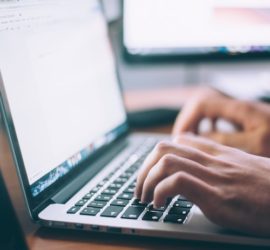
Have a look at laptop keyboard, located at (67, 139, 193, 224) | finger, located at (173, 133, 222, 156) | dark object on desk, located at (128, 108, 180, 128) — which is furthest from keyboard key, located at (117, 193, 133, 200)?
dark object on desk, located at (128, 108, 180, 128)

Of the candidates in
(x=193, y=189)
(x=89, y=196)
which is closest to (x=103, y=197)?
(x=89, y=196)

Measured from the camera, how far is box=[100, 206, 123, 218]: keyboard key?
1.58 ft

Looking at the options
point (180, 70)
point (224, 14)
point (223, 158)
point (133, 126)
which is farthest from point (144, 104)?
point (223, 158)

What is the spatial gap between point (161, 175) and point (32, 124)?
16 centimetres

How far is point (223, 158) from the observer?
1.73 ft

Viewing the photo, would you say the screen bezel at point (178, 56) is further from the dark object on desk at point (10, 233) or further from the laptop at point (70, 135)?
the dark object on desk at point (10, 233)

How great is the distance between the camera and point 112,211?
19.3 inches

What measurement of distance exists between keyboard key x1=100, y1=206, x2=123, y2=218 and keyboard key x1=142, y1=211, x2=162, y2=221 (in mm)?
29

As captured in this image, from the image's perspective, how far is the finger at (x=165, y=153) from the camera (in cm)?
50

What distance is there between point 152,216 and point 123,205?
4cm

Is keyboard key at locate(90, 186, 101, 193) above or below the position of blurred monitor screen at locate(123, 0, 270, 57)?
below

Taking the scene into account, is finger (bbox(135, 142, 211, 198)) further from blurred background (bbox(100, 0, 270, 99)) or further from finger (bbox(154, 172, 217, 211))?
blurred background (bbox(100, 0, 270, 99))

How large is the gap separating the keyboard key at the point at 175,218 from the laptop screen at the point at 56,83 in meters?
0.15

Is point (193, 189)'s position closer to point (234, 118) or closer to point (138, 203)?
point (138, 203)
